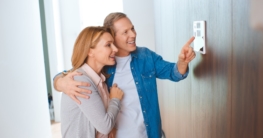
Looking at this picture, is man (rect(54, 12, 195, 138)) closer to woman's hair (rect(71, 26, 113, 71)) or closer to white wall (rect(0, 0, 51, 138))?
woman's hair (rect(71, 26, 113, 71))

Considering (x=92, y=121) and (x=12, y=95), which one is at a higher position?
(x=92, y=121)

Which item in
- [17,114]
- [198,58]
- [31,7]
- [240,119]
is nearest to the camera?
[240,119]

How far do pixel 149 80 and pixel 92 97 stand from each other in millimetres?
403

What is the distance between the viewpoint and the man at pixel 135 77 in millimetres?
1307

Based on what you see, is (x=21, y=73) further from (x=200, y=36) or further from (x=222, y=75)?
(x=222, y=75)

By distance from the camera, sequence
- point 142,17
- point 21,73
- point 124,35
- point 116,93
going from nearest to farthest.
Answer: point 116,93 < point 124,35 < point 21,73 < point 142,17

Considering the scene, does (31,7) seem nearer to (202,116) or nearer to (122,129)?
(122,129)

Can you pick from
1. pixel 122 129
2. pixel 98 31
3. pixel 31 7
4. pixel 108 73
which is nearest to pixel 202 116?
pixel 122 129

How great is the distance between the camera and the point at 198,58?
1.30m

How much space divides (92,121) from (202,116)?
54 cm

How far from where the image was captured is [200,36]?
1202 mm

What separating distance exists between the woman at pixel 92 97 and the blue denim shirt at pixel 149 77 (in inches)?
5.5

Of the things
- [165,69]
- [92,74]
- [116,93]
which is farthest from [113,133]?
[165,69]

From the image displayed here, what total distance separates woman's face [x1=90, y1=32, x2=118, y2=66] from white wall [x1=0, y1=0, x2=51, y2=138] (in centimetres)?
140
